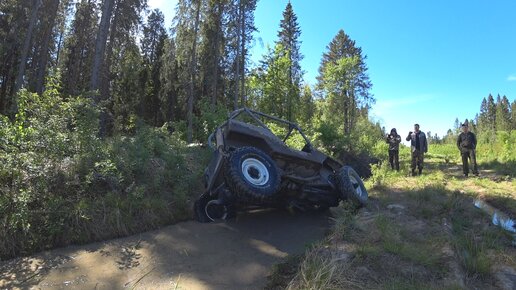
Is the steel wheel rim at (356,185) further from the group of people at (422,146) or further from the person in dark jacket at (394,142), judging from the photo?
the person in dark jacket at (394,142)

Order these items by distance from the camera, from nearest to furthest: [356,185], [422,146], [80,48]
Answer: [356,185] → [422,146] → [80,48]

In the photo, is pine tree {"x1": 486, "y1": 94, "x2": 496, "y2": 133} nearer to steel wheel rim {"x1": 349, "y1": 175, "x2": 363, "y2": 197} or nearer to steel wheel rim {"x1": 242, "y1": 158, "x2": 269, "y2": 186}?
steel wheel rim {"x1": 349, "y1": 175, "x2": 363, "y2": 197}

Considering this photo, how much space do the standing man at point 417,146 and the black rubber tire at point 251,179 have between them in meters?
9.64

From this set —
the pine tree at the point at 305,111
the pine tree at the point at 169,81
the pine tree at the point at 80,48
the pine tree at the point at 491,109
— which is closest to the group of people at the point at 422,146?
the pine tree at the point at 305,111

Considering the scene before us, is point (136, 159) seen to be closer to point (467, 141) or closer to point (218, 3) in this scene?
point (467, 141)

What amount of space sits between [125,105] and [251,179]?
32383 mm

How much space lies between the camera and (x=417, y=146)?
14.1 meters

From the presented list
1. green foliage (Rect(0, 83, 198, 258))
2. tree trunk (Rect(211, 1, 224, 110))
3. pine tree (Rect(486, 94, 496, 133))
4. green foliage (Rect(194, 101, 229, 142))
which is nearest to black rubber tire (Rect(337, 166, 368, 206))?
green foliage (Rect(0, 83, 198, 258))

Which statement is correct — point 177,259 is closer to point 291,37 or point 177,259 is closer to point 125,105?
point 125,105

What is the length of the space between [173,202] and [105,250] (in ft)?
6.26

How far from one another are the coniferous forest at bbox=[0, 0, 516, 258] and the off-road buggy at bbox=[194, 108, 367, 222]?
1271mm

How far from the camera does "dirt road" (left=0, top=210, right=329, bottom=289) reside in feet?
16.0

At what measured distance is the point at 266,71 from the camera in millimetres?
32781

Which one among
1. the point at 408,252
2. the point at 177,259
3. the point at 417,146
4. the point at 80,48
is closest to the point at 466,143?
the point at 417,146
